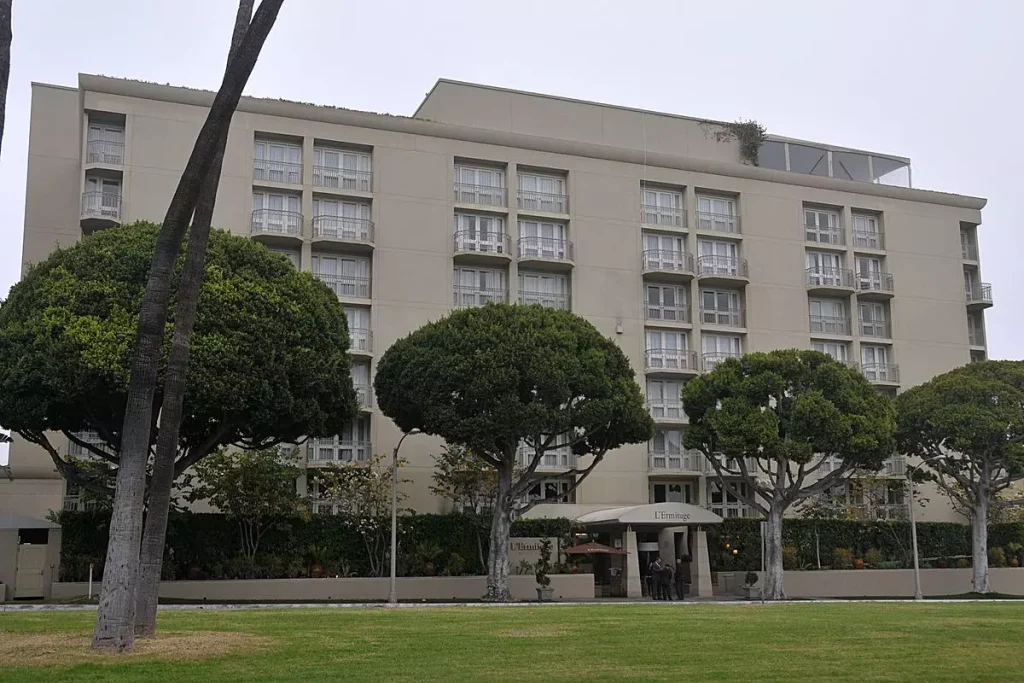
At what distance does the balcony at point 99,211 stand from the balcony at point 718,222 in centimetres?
2690

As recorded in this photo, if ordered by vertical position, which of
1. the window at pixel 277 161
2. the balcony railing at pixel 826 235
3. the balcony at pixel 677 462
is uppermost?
the window at pixel 277 161

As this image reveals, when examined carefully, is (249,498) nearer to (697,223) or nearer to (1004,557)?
(697,223)

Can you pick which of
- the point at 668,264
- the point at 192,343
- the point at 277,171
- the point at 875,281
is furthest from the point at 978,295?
the point at 192,343

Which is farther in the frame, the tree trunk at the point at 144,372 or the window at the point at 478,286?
the window at the point at 478,286

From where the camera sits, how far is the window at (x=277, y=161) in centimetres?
4706

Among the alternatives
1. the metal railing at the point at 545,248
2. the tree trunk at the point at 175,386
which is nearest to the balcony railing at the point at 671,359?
the metal railing at the point at 545,248

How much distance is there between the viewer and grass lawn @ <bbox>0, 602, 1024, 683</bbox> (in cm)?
1458

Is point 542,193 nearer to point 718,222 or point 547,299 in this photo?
point 547,299

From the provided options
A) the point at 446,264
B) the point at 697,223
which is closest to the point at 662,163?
the point at 697,223

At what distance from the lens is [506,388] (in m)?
36.2

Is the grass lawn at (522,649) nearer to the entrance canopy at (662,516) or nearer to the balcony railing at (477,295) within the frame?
the entrance canopy at (662,516)

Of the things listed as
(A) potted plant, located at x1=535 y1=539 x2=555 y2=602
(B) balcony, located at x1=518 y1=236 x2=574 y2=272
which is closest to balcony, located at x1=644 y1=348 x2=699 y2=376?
(B) balcony, located at x1=518 y1=236 x2=574 y2=272

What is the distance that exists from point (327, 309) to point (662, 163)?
24770 mm

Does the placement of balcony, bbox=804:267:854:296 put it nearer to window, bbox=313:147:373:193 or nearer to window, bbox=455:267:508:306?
window, bbox=455:267:508:306
